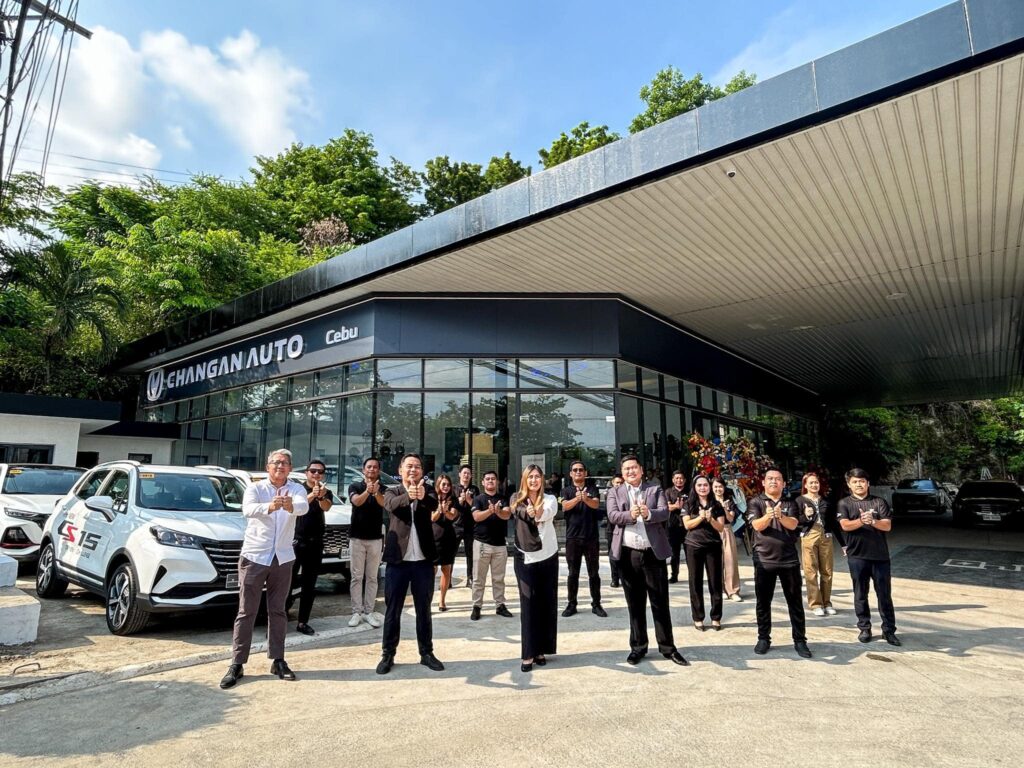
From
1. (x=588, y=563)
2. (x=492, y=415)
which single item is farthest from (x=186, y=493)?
(x=492, y=415)

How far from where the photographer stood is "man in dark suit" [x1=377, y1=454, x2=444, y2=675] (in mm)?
5129

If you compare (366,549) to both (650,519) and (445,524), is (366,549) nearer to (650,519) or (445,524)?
(445,524)

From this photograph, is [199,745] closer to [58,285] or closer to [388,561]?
[388,561]

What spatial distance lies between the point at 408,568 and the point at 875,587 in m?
4.65

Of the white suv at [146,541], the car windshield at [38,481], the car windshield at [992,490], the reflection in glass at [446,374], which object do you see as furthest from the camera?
the car windshield at [992,490]

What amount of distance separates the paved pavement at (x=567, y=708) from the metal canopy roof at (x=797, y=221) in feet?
17.8

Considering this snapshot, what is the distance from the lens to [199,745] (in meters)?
3.65

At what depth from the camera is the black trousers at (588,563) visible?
23.9ft

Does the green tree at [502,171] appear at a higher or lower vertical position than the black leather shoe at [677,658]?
higher

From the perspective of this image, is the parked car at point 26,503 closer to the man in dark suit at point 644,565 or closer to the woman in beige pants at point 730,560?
the man in dark suit at point 644,565

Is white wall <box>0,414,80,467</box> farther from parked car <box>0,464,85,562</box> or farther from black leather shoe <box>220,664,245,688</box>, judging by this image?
black leather shoe <box>220,664,245,688</box>

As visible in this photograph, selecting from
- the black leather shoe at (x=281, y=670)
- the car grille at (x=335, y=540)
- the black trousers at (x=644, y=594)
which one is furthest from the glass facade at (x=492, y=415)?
the black leather shoe at (x=281, y=670)

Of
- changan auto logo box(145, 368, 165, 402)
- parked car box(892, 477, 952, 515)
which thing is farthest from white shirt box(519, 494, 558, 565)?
parked car box(892, 477, 952, 515)

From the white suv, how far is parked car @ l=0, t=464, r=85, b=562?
123 cm
